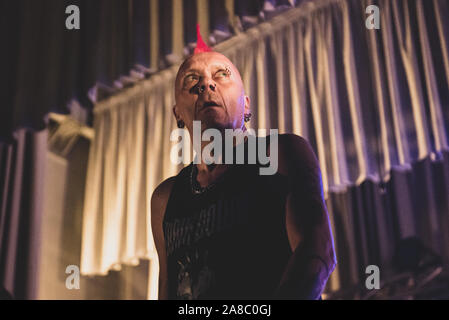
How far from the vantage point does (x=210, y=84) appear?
1.05 meters

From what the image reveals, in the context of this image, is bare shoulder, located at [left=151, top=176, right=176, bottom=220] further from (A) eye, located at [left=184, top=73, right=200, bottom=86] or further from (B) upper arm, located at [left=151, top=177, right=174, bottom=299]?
(A) eye, located at [left=184, top=73, right=200, bottom=86]

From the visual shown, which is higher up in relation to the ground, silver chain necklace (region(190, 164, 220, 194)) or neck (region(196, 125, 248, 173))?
neck (region(196, 125, 248, 173))

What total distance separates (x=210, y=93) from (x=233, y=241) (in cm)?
29

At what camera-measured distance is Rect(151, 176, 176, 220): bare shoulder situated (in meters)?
1.17

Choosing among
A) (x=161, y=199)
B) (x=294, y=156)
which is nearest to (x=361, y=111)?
(x=161, y=199)

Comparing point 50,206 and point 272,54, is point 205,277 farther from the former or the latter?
point 50,206

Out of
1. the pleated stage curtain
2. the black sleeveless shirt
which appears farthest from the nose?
the pleated stage curtain

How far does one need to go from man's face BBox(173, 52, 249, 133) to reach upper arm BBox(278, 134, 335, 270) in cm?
12

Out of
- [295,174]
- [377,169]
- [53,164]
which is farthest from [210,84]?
[53,164]

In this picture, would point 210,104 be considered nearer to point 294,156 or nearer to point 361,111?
point 294,156

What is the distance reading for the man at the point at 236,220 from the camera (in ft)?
2.74

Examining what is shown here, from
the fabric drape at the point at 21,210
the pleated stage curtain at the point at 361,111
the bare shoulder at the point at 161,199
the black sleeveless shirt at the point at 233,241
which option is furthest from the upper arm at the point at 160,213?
the fabric drape at the point at 21,210

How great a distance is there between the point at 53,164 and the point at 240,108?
8.70ft

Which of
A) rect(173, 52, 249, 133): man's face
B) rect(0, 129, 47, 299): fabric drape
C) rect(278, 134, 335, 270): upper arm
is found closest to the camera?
rect(278, 134, 335, 270): upper arm
